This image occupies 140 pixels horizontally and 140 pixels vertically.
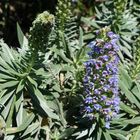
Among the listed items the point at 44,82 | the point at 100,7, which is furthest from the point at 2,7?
the point at 44,82

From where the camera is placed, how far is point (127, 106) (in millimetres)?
5000

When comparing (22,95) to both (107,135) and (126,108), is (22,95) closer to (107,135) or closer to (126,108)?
(107,135)

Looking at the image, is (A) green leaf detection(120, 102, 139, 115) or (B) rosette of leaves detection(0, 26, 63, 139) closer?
(B) rosette of leaves detection(0, 26, 63, 139)

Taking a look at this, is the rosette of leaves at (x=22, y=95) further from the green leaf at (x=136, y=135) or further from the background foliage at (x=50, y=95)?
the green leaf at (x=136, y=135)

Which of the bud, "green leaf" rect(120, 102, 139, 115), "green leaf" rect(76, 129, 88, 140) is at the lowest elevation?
"green leaf" rect(76, 129, 88, 140)

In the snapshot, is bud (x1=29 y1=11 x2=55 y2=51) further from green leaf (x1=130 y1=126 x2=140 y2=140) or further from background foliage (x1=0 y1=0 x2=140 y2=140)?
green leaf (x1=130 y1=126 x2=140 y2=140)

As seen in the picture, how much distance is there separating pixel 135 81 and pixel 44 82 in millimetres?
1024

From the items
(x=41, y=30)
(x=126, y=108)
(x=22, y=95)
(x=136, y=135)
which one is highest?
(x=41, y=30)

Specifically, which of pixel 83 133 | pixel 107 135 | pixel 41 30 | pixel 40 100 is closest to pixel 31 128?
pixel 40 100

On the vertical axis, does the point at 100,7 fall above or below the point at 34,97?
above

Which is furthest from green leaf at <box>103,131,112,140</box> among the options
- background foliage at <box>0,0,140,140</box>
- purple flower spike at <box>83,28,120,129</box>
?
purple flower spike at <box>83,28,120,129</box>

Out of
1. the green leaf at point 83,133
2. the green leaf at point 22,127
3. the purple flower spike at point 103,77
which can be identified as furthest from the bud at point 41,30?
the green leaf at point 83,133

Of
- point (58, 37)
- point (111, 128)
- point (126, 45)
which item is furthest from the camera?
→ point (126, 45)

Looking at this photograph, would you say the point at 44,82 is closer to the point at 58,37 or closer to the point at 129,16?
the point at 58,37
